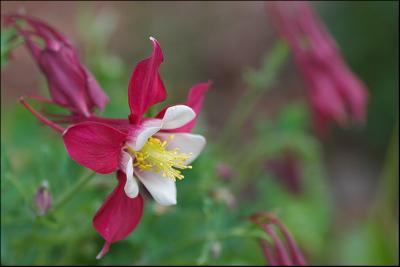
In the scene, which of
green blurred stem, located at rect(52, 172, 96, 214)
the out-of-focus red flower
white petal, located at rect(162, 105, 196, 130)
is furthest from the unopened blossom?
the out-of-focus red flower

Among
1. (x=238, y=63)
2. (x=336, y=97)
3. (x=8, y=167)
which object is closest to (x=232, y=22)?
(x=238, y=63)

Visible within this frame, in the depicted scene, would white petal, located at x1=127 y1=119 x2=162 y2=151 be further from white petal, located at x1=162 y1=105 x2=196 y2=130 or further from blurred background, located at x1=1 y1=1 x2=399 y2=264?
blurred background, located at x1=1 y1=1 x2=399 y2=264

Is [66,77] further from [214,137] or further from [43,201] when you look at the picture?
[214,137]

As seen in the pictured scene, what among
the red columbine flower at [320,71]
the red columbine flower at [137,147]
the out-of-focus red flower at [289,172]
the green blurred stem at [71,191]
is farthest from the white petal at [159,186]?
the out-of-focus red flower at [289,172]

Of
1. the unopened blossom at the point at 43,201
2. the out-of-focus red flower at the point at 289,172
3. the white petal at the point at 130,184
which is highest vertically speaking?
the out-of-focus red flower at the point at 289,172

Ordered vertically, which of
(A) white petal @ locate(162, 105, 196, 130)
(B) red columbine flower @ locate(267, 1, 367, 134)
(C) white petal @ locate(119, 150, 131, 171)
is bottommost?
(C) white petal @ locate(119, 150, 131, 171)

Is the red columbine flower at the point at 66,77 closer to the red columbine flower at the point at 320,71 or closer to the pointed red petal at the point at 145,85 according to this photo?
the pointed red petal at the point at 145,85

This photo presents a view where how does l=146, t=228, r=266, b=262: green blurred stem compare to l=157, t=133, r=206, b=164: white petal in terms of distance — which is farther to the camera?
l=146, t=228, r=266, b=262: green blurred stem

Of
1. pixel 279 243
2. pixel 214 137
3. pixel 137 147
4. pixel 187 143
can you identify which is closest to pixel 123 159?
pixel 137 147
